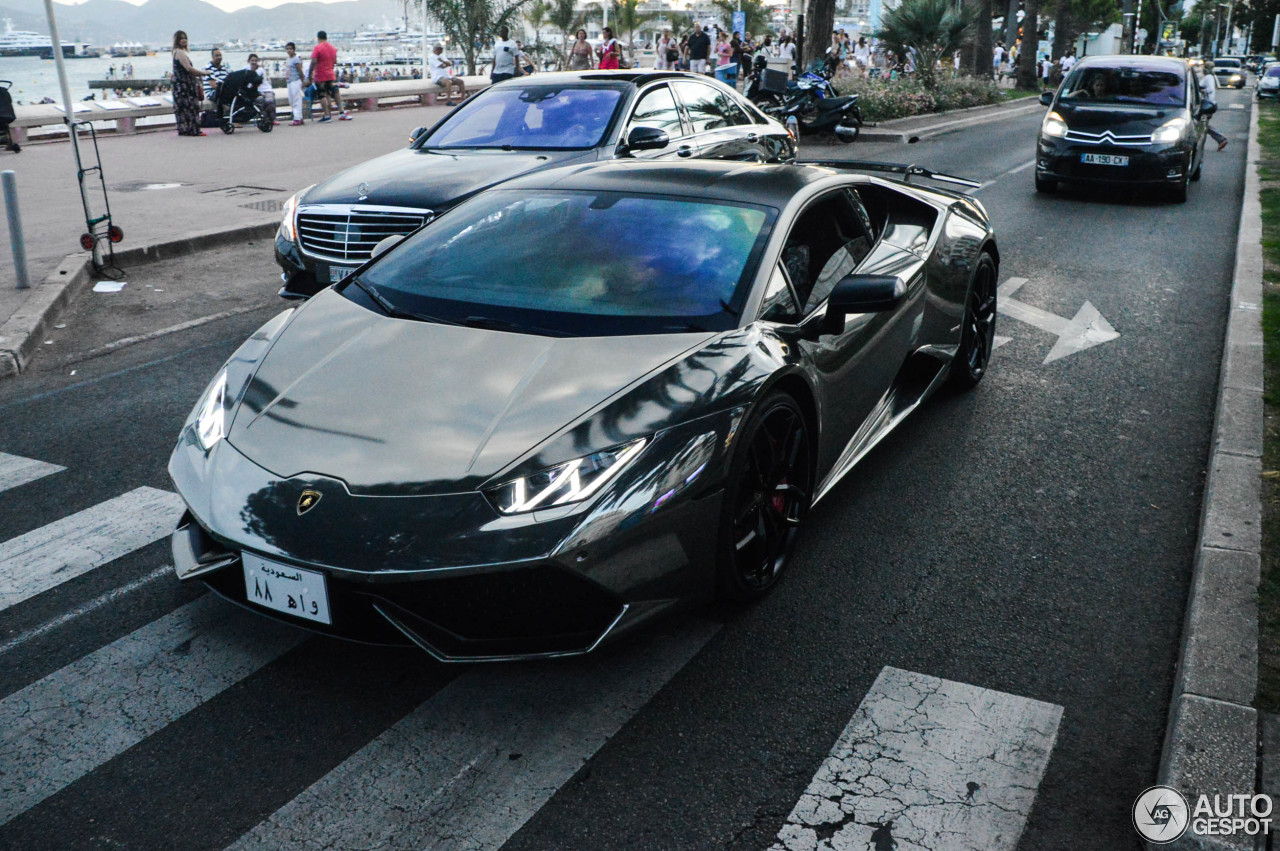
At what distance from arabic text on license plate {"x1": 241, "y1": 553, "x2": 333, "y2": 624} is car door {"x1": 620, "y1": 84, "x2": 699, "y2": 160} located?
239 inches

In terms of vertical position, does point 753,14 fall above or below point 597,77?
above

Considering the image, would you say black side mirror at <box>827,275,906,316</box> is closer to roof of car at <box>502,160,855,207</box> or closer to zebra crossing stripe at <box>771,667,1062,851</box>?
roof of car at <box>502,160,855,207</box>

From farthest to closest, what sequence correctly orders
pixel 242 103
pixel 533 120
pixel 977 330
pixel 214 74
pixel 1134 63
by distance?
pixel 214 74 < pixel 242 103 < pixel 1134 63 < pixel 533 120 < pixel 977 330

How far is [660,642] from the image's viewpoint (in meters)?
3.66

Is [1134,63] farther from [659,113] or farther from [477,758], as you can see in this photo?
[477,758]

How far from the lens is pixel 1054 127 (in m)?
14.0

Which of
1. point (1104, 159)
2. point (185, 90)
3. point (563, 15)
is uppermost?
point (563, 15)

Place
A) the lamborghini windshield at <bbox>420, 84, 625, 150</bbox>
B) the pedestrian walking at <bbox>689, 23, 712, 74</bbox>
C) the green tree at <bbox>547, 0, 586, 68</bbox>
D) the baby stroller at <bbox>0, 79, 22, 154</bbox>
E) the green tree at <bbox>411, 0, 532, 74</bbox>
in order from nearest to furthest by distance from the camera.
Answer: the lamborghini windshield at <bbox>420, 84, 625, 150</bbox>
the baby stroller at <bbox>0, 79, 22, 154</bbox>
the pedestrian walking at <bbox>689, 23, 712, 74</bbox>
the green tree at <bbox>411, 0, 532, 74</bbox>
the green tree at <bbox>547, 0, 586, 68</bbox>

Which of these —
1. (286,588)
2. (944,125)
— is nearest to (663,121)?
(286,588)

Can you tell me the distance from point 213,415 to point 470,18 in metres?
38.2

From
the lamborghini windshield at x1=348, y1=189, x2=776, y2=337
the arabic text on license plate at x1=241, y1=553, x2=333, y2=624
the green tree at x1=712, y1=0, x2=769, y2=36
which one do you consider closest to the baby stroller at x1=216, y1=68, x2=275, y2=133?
the lamborghini windshield at x1=348, y1=189, x2=776, y2=337

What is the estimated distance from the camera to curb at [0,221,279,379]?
690cm

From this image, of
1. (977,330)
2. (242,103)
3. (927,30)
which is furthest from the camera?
(927,30)

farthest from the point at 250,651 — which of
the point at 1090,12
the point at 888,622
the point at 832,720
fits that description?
the point at 1090,12
